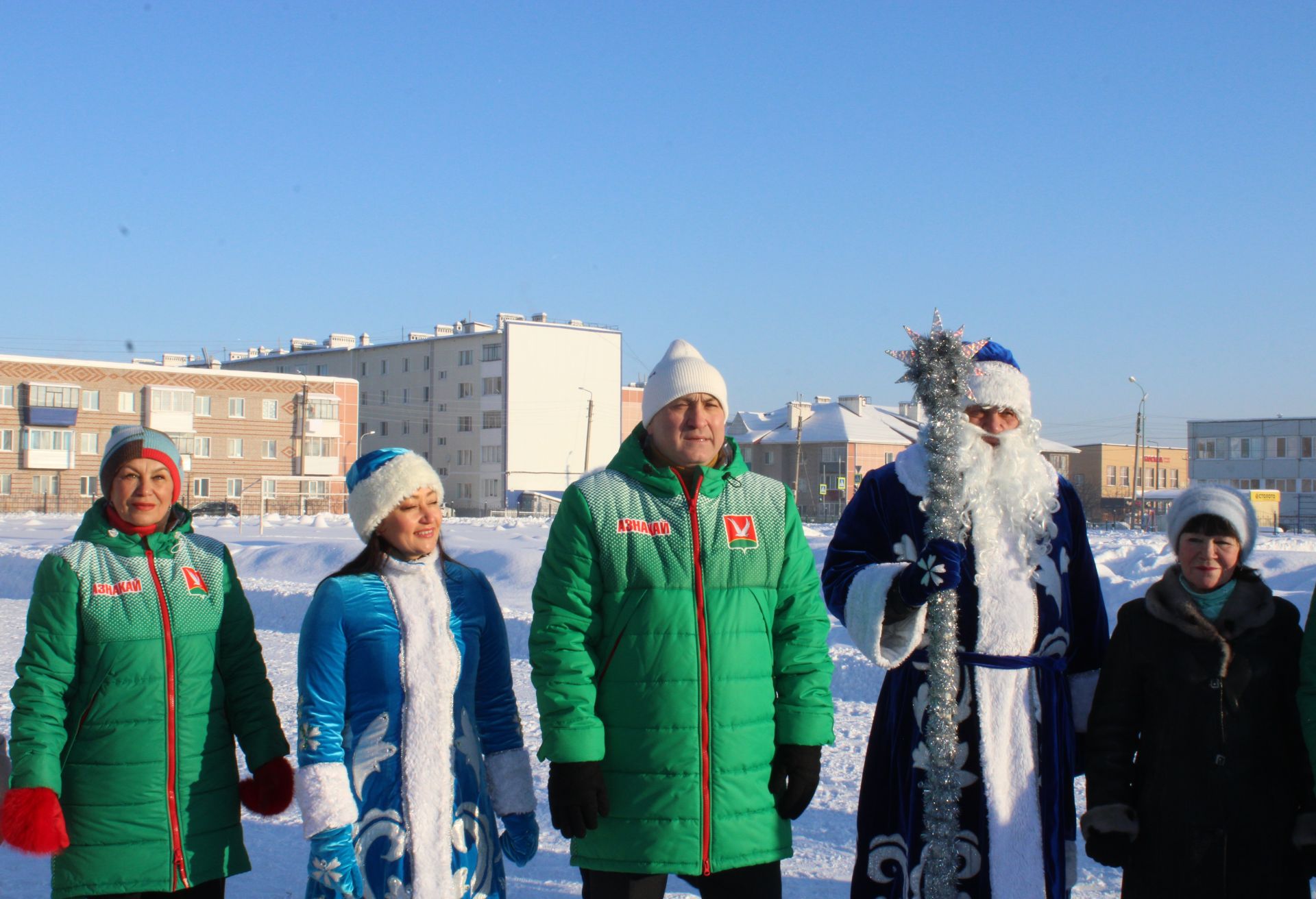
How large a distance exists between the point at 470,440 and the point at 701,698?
6302 centimetres

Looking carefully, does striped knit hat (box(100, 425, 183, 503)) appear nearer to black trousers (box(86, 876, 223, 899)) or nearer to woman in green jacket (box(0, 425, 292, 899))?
woman in green jacket (box(0, 425, 292, 899))

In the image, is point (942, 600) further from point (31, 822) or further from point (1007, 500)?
point (31, 822)

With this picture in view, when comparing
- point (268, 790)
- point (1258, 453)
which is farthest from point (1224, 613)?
point (1258, 453)

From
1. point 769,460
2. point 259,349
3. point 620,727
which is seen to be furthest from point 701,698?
point 259,349

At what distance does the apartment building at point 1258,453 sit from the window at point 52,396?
2083 inches

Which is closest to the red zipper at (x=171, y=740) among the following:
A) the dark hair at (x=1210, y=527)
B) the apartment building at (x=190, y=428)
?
the dark hair at (x=1210, y=527)

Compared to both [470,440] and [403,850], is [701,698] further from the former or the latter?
[470,440]

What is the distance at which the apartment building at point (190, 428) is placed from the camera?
2005 inches

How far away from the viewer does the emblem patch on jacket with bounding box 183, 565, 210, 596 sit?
3043 millimetres

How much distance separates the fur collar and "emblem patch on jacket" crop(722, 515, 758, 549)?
3.54 ft

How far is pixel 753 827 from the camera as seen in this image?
2.75 metres

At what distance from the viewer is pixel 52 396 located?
51312mm

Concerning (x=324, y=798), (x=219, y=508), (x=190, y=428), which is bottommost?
(x=219, y=508)

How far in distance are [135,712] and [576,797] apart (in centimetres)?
119
